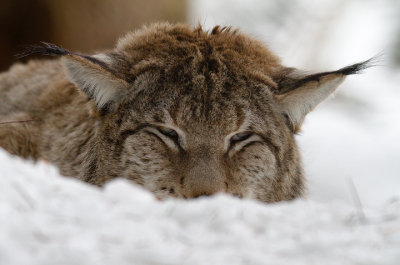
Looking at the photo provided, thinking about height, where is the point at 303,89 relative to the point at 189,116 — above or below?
above

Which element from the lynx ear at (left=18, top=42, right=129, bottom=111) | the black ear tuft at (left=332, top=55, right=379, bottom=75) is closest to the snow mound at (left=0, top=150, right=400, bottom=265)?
the lynx ear at (left=18, top=42, right=129, bottom=111)

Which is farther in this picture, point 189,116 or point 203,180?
point 189,116

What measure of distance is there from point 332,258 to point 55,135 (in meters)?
3.57

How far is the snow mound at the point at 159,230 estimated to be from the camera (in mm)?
2533

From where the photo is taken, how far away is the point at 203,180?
4.39 metres

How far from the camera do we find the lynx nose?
14.3 ft

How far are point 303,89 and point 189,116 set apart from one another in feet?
3.49

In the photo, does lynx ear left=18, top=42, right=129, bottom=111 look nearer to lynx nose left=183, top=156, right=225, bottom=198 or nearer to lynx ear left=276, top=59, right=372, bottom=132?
lynx nose left=183, top=156, right=225, bottom=198

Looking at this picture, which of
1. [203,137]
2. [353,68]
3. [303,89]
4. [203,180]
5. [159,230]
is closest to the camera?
[159,230]

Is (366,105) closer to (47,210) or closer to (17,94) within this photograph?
(17,94)

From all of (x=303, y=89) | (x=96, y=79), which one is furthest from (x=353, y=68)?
(x=96, y=79)

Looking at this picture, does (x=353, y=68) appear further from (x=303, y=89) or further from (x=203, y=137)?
(x=203, y=137)

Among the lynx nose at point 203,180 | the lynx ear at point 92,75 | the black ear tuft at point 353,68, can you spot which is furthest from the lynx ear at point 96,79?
the black ear tuft at point 353,68

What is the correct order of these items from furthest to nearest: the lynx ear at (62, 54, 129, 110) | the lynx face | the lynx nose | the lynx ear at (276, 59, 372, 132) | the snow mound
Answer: the lynx ear at (276, 59, 372, 132), the lynx ear at (62, 54, 129, 110), the lynx face, the lynx nose, the snow mound
